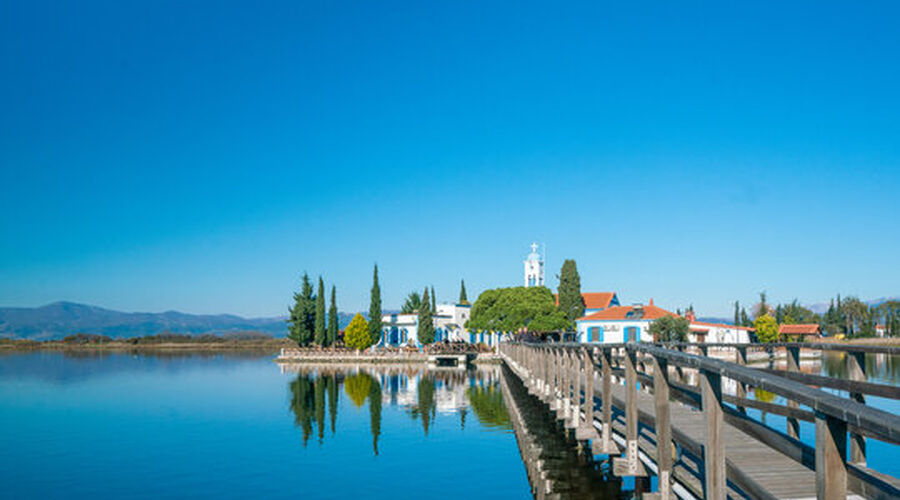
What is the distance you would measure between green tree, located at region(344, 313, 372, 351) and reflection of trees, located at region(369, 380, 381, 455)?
25359 mm

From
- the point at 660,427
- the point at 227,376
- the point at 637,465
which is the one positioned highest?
the point at 660,427

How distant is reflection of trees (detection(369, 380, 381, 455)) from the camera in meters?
22.9

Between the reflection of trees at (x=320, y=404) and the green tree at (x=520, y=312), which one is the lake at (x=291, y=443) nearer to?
the reflection of trees at (x=320, y=404)

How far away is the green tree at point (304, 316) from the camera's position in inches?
2680

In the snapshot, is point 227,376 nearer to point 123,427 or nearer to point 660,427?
point 123,427

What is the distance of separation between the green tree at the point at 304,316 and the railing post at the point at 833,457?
67.3 metres

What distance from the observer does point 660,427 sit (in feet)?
18.5

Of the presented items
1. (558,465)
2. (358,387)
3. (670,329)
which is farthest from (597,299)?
(558,465)

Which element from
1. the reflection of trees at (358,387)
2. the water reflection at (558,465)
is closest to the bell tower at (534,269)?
the reflection of trees at (358,387)

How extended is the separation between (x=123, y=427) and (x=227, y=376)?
23592 mm

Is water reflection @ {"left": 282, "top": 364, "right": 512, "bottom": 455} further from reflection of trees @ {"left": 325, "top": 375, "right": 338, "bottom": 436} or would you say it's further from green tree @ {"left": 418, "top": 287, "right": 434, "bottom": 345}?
green tree @ {"left": 418, "top": 287, "right": 434, "bottom": 345}

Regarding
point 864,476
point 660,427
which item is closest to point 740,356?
point 660,427

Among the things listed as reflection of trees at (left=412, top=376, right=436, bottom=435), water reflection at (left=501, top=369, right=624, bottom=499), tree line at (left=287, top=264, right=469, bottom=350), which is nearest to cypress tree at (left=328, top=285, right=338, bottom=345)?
tree line at (left=287, top=264, right=469, bottom=350)

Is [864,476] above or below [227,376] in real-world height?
above
